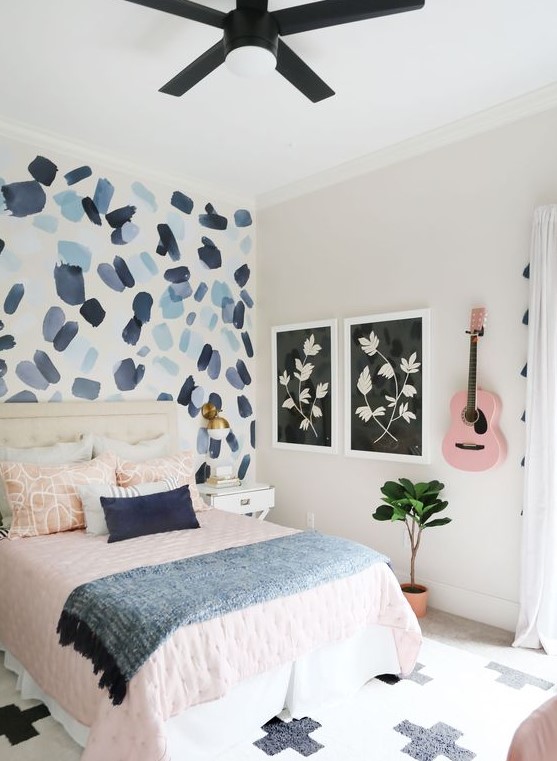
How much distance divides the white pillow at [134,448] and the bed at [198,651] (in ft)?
2.29

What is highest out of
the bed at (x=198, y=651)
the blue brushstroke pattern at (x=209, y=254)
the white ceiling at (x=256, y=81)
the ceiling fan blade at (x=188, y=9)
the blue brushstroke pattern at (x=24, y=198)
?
the white ceiling at (x=256, y=81)

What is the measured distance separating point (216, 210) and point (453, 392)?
228 cm

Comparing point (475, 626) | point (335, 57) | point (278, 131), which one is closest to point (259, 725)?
point (475, 626)

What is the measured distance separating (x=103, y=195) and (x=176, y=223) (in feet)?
1.86

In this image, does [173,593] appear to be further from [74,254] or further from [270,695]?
[74,254]

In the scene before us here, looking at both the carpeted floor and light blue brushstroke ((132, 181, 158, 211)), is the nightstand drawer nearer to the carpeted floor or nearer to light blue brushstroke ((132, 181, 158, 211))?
the carpeted floor

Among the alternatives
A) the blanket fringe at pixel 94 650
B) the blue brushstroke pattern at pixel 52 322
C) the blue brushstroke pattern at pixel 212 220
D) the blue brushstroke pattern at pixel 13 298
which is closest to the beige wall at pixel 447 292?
the blue brushstroke pattern at pixel 212 220

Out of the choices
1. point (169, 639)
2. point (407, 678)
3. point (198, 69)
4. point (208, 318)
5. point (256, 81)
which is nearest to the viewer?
point (169, 639)

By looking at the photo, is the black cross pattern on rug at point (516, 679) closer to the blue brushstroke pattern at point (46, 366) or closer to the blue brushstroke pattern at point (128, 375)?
the blue brushstroke pattern at point (128, 375)

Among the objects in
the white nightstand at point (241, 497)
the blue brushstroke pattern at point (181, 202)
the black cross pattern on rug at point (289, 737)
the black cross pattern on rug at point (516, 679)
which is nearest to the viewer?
the black cross pattern on rug at point (289, 737)

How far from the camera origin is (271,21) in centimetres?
214

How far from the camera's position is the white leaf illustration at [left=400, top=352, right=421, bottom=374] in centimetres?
360

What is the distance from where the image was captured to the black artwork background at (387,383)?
3592 mm

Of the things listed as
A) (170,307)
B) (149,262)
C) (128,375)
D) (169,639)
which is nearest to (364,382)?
(170,307)
